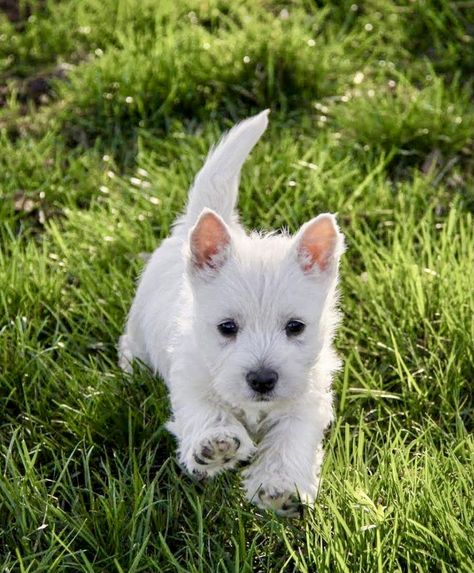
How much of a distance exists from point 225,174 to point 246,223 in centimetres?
101

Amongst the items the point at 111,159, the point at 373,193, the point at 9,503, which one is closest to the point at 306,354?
the point at 9,503

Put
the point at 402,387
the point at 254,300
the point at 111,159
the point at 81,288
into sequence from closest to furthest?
the point at 254,300
the point at 402,387
the point at 81,288
the point at 111,159

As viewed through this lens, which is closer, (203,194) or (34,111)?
(203,194)

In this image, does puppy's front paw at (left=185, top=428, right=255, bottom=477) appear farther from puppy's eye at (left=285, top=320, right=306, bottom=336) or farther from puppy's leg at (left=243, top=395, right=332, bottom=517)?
puppy's eye at (left=285, top=320, right=306, bottom=336)

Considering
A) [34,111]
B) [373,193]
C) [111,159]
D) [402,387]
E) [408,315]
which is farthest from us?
[34,111]

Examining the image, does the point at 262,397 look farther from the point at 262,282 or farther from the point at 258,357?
the point at 262,282

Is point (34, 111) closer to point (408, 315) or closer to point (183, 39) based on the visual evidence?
point (183, 39)

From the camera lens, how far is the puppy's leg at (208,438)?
3.56 meters

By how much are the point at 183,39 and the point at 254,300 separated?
10.9ft

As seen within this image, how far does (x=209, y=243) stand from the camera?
3707 mm

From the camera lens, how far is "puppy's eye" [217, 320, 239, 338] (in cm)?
355

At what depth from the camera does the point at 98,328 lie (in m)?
4.82

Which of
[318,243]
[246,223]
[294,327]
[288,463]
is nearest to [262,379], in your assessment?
[294,327]

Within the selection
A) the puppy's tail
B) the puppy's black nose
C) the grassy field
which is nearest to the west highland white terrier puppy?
the puppy's black nose
